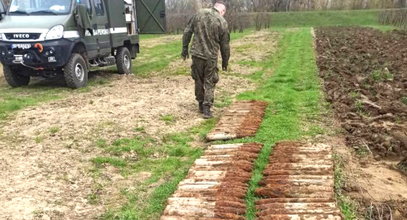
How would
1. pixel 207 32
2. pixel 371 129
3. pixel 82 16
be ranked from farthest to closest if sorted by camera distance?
pixel 82 16, pixel 207 32, pixel 371 129

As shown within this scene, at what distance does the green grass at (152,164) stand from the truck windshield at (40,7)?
16.5ft

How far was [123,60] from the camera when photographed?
13.3m

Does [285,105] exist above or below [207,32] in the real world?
below

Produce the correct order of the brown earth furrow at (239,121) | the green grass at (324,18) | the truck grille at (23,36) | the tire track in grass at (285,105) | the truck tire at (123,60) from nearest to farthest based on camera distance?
the tire track in grass at (285,105) → the brown earth furrow at (239,121) → the truck grille at (23,36) → the truck tire at (123,60) → the green grass at (324,18)

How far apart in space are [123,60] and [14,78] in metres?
3.06

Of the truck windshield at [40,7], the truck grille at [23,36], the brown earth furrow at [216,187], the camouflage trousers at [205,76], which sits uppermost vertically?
the truck windshield at [40,7]

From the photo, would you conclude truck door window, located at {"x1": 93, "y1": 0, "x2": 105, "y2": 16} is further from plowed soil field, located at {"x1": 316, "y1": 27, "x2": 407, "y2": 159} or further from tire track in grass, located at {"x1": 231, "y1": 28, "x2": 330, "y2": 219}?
plowed soil field, located at {"x1": 316, "y1": 27, "x2": 407, "y2": 159}

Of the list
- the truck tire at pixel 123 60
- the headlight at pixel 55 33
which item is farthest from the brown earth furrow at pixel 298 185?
the truck tire at pixel 123 60

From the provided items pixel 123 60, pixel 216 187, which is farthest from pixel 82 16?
pixel 216 187

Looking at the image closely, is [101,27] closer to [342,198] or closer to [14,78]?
[14,78]

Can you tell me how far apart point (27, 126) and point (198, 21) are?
2987 mm

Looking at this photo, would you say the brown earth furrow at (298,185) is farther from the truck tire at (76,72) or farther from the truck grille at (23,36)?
the truck grille at (23,36)

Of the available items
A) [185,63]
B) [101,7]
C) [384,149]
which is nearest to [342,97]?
[384,149]

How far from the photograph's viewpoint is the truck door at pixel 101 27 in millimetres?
11594
